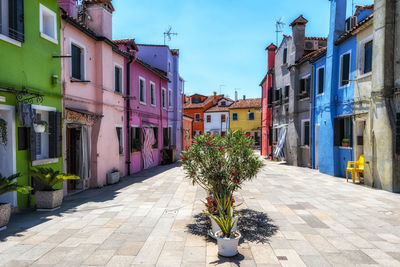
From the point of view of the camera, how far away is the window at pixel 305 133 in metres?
17.6

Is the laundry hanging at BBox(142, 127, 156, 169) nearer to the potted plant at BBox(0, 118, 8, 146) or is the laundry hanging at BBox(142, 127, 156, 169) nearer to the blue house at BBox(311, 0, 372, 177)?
the potted plant at BBox(0, 118, 8, 146)

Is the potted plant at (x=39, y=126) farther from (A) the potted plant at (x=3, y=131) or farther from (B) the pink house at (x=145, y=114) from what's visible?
(B) the pink house at (x=145, y=114)

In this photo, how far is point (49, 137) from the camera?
27.5ft

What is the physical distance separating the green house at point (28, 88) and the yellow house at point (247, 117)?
114ft

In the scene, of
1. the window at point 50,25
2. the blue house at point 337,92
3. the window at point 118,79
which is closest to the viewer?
the window at point 50,25

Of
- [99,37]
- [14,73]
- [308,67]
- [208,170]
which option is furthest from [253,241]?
[308,67]

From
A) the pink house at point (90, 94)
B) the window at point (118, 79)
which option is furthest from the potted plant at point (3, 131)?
the window at point (118, 79)

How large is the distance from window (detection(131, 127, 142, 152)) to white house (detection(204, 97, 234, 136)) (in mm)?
28857

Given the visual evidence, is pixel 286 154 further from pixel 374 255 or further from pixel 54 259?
pixel 54 259

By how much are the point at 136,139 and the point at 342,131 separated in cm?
1117

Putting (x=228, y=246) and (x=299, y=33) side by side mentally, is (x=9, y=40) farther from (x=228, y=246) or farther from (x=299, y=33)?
(x=299, y=33)

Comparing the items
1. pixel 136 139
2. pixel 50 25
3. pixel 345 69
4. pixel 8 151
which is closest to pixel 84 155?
pixel 8 151

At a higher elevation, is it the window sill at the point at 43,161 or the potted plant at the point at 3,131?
A: the potted plant at the point at 3,131

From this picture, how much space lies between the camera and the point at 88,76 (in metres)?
10.8
